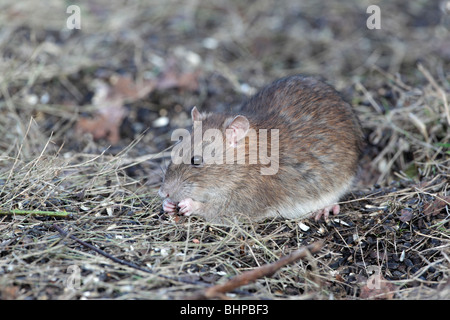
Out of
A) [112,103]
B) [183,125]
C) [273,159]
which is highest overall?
[112,103]

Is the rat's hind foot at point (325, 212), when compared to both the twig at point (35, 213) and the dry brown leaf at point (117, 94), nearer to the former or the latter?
the twig at point (35, 213)

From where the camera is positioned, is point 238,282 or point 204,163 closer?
point 238,282

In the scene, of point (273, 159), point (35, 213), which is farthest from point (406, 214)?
point (35, 213)

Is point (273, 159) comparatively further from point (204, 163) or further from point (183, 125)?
point (183, 125)

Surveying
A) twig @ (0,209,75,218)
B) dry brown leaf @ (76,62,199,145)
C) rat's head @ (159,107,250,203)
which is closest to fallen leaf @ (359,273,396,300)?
rat's head @ (159,107,250,203)

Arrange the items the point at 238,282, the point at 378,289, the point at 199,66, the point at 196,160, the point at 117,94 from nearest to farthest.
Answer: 1. the point at 238,282
2. the point at 378,289
3. the point at 196,160
4. the point at 117,94
5. the point at 199,66

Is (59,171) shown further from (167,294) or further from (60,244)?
(167,294)

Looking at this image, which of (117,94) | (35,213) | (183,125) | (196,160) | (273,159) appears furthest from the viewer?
(117,94)
